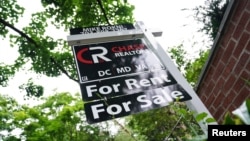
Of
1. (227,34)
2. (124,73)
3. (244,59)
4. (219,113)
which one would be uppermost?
(227,34)

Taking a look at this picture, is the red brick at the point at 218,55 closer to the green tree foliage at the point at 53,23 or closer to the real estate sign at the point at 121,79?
the real estate sign at the point at 121,79

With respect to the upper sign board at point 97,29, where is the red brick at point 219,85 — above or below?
below

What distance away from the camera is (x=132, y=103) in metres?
2.89

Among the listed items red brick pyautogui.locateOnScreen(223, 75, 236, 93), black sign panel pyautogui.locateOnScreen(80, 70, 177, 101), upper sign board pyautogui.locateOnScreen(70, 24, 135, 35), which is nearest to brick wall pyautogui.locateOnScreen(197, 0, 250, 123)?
red brick pyautogui.locateOnScreen(223, 75, 236, 93)

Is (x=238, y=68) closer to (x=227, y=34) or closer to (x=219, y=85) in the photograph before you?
(x=219, y=85)

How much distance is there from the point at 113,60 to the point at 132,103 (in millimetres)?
868

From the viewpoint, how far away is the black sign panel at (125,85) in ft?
9.89

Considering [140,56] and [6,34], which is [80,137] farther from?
[140,56]

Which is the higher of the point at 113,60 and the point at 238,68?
the point at 113,60

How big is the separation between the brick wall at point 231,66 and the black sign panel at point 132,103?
556 millimetres

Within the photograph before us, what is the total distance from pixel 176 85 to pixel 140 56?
74 cm

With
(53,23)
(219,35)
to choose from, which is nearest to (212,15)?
(219,35)

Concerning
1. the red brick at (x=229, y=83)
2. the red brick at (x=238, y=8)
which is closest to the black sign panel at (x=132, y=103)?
the red brick at (x=229, y=83)

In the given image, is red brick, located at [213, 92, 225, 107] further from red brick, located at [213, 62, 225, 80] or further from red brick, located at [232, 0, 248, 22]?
red brick, located at [232, 0, 248, 22]
